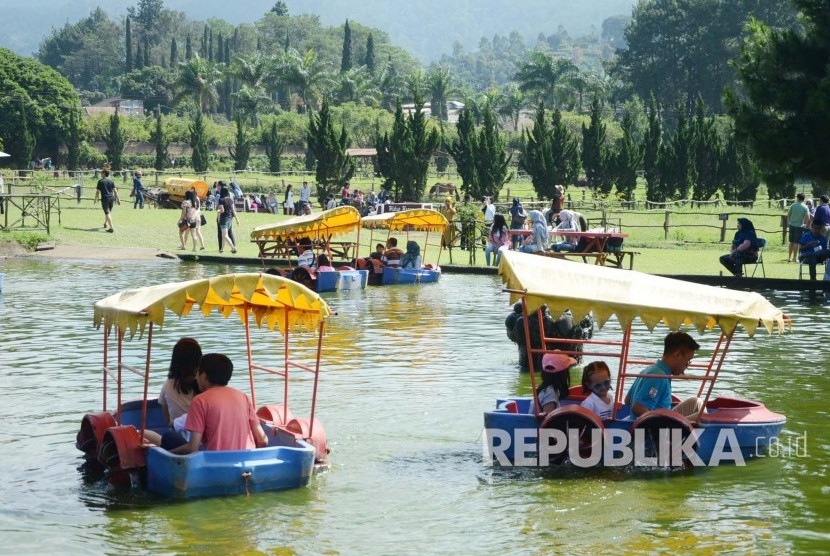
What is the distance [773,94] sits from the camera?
76.6 feet

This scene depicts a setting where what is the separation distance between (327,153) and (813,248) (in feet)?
98.3

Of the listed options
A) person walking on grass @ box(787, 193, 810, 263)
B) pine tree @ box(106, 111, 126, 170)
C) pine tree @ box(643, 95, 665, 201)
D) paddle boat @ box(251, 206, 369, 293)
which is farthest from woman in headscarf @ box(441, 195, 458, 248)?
pine tree @ box(106, 111, 126, 170)

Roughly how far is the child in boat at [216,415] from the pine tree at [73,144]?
73.4 m

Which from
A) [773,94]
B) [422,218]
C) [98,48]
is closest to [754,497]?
[773,94]

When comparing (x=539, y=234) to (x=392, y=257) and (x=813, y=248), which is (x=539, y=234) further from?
(x=813, y=248)

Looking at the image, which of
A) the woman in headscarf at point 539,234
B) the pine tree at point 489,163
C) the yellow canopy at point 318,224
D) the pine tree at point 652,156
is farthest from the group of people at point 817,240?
the pine tree at point 652,156

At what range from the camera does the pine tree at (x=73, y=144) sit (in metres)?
80.9

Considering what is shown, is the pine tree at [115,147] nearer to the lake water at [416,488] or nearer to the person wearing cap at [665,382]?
the lake water at [416,488]

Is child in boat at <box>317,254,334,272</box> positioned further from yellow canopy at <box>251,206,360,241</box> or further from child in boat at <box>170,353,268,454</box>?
child in boat at <box>170,353,268,454</box>

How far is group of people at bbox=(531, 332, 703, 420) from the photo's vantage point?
36.1ft

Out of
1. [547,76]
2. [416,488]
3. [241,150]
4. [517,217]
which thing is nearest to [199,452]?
[416,488]

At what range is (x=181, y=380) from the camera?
10.7 meters

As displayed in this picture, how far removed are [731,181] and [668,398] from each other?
1894 inches

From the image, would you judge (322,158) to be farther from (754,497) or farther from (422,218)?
(754,497)
